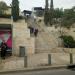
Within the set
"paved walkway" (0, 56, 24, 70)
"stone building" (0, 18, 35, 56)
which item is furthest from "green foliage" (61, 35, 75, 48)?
"paved walkway" (0, 56, 24, 70)

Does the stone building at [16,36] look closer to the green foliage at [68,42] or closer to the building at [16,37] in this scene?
the building at [16,37]

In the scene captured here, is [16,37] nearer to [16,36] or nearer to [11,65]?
[16,36]

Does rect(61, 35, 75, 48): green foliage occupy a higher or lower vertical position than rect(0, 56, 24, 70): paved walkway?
higher

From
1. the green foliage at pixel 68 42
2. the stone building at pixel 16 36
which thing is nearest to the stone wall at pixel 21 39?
the stone building at pixel 16 36

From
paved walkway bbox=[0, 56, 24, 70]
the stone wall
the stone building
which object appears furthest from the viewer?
the stone wall

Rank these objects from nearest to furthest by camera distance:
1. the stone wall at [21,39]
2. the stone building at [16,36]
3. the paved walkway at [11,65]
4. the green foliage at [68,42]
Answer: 1. the paved walkway at [11,65]
2. the stone building at [16,36]
3. the stone wall at [21,39]
4. the green foliage at [68,42]

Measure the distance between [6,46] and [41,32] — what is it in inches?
457

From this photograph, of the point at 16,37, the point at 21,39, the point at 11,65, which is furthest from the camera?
the point at 21,39

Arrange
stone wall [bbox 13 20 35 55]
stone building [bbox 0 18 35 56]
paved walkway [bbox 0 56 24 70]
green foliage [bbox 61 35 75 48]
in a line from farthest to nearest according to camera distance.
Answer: green foliage [bbox 61 35 75 48] < stone wall [bbox 13 20 35 55] < stone building [bbox 0 18 35 56] < paved walkway [bbox 0 56 24 70]

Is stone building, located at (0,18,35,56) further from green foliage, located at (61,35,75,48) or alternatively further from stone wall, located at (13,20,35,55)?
green foliage, located at (61,35,75,48)

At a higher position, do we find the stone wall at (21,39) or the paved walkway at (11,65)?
the stone wall at (21,39)

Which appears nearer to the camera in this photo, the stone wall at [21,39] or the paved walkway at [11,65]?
the paved walkway at [11,65]

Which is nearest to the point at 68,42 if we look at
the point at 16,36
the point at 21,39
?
the point at 21,39

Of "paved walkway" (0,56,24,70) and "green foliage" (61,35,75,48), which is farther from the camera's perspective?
"green foliage" (61,35,75,48)
